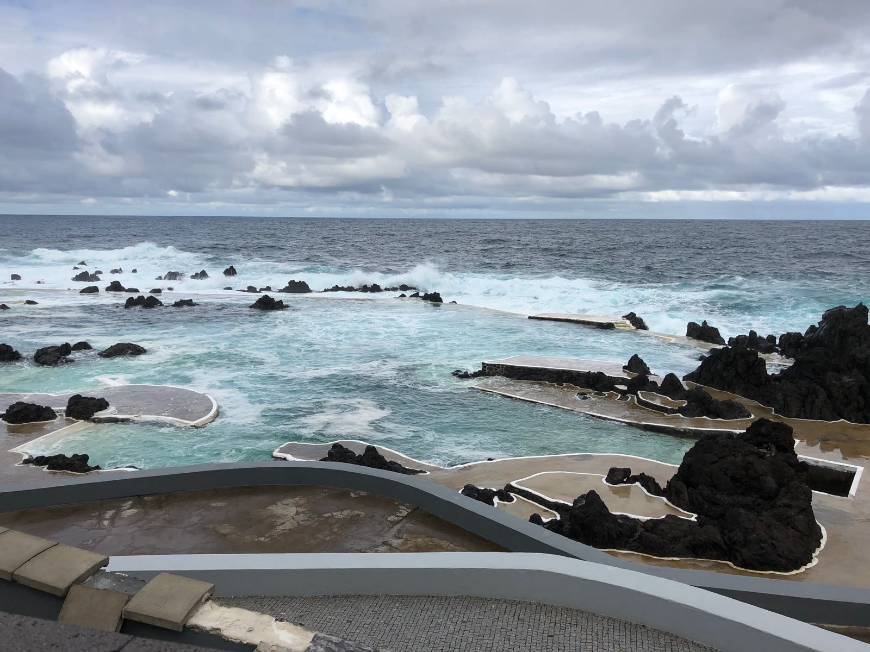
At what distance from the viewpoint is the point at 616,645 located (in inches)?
161

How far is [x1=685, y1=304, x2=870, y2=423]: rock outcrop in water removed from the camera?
18719 millimetres

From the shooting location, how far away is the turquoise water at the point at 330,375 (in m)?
15.6

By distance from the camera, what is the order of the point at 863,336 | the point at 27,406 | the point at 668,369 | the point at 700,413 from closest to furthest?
the point at 27,406, the point at 700,413, the point at 863,336, the point at 668,369

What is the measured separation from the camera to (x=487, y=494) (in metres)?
11.6

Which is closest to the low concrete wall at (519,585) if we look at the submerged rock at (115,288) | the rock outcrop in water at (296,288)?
the rock outcrop in water at (296,288)

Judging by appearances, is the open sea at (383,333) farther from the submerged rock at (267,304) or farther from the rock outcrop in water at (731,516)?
the rock outcrop in water at (731,516)

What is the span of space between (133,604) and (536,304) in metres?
39.4

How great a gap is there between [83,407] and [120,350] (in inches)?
308

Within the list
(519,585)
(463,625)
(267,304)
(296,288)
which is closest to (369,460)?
(519,585)

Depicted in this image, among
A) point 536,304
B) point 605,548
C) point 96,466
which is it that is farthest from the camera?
point 536,304

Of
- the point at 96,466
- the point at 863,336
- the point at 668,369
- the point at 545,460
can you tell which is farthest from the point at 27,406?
the point at 863,336

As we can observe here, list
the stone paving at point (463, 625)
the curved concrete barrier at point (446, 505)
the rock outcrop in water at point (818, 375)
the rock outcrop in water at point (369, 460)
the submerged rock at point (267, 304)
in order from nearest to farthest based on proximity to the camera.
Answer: the stone paving at point (463, 625) → the curved concrete barrier at point (446, 505) → the rock outcrop in water at point (369, 460) → the rock outcrop in water at point (818, 375) → the submerged rock at point (267, 304)

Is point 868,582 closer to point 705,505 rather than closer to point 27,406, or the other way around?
point 705,505

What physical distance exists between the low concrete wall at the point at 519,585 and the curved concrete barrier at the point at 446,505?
730 mm
